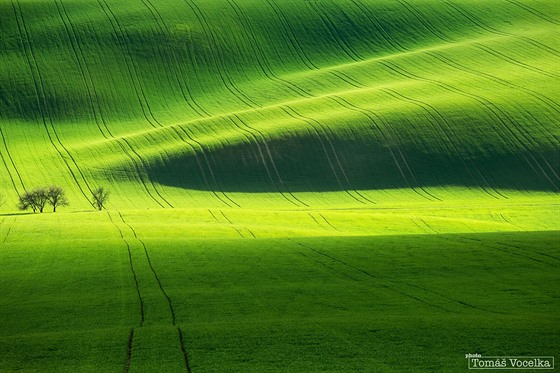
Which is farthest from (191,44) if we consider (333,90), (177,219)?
(177,219)

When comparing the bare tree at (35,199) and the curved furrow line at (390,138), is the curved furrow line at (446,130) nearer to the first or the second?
the curved furrow line at (390,138)

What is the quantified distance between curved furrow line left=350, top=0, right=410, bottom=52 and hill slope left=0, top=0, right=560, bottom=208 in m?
0.28

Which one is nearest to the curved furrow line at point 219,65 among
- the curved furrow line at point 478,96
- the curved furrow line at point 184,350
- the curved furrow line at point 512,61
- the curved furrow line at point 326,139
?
the curved furrow line at point 326,139

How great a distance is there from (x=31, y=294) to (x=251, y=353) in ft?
34.0

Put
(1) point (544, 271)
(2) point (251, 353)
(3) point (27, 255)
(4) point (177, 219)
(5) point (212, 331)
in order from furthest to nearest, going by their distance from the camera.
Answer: (4) point (177, 219)
(3) point (27, 255)
(1) point (544, 271)
(5) point (212, 331)
(2) point (251, 353)

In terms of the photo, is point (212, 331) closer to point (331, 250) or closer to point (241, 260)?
point (241, 260)

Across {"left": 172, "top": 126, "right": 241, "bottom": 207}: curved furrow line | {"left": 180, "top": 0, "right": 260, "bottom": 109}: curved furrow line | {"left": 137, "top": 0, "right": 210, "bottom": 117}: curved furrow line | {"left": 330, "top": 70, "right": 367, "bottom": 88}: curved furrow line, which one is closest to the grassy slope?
{"left": 172, "top": 126, "right": 241, "bottom": 207}: curved furrow line

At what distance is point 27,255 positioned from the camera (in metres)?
33.2

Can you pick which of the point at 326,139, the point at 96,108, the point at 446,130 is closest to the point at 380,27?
the point at 446,130

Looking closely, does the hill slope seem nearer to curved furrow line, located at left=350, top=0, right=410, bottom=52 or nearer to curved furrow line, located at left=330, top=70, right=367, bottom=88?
curved furrow line, located at left=330, top=70, right=367, bottom=88

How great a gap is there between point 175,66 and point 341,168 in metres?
34.4

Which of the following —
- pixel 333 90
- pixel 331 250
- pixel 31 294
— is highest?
pixel 31 294

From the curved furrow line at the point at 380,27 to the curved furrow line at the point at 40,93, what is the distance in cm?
4117

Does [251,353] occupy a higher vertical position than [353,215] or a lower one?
higher
